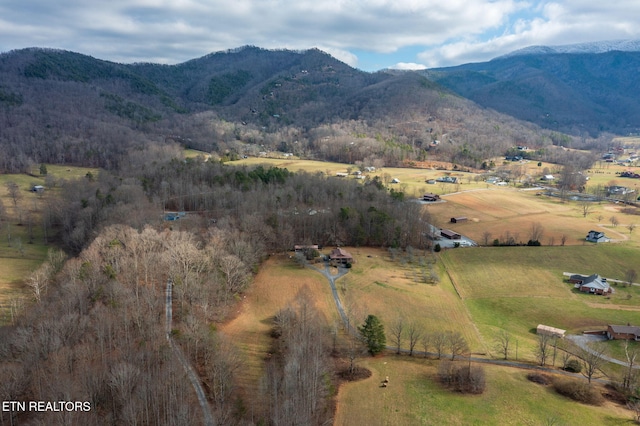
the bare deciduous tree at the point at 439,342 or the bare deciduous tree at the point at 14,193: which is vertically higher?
the bare deciduous tree at the point at 14,193

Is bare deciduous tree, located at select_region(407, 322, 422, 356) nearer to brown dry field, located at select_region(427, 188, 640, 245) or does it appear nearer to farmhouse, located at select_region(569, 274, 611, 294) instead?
farmhouse, located at select_region(569, 274, 611, 294)

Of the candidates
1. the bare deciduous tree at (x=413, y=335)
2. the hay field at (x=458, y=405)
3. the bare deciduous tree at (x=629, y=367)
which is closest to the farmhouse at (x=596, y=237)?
the bare deciduous tree at (x=629, y=367)

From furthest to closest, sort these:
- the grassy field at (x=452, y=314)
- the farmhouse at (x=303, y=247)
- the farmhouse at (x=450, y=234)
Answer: the farmhouse at (x=450, y=234), the farmhouse at (x=303, y=247), the grassy field at (x=452, y=314)

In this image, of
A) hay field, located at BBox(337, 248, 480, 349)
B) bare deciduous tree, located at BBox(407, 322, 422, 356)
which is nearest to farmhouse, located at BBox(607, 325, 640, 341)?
hay field, located at BBox(337, 248, 480, 349)

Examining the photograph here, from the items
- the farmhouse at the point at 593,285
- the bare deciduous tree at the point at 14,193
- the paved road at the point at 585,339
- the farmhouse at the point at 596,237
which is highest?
the bare deciduous tree at the point at 14,193

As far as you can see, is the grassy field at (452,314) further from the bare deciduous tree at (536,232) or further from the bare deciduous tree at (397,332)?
the bare deciduous tree at (536,232)

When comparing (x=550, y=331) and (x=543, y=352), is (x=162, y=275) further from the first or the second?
(x=550, y=331)

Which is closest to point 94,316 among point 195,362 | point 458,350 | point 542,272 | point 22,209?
point 195,362
